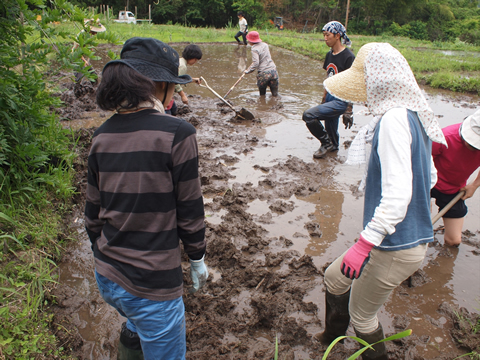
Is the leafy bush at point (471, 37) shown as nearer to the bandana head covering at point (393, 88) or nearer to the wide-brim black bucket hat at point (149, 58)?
the bandana head covering at point (393, 88)

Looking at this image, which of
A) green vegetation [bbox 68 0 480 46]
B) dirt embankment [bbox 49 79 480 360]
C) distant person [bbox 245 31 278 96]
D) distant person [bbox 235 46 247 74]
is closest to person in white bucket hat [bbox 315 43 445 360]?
dirt embankment [bbox 49 79 480 360]

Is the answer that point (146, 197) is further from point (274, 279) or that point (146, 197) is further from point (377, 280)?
point (274, 279)

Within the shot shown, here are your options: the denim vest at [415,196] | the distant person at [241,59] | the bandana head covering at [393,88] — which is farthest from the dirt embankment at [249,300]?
the distant person at [241,59]

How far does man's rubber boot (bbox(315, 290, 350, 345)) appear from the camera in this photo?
213 centimetres

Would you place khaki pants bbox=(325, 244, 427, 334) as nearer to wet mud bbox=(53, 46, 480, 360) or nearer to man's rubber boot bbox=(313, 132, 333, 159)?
wet mud bbox=(53, 46, 480, 360)

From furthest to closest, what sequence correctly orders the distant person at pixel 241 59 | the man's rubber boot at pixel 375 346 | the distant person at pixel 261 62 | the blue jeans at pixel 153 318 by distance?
the distant person at pixel 241 59 → the distant person at pixel 261 62 → the man's rubber boot at pixel 375 346 → the blue jeans at pixel 153 318

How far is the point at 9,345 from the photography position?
6.13 feet

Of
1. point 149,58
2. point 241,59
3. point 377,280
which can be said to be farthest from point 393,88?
point 241,59

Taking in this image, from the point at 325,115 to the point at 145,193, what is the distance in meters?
4.11

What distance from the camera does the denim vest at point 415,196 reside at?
Answer: 162 cm

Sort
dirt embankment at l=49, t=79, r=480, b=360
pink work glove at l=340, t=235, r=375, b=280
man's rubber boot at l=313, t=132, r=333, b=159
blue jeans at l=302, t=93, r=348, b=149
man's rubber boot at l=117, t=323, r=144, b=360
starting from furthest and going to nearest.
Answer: man's rubber boot at l=313, t=132, r=333, b=159 < blue jeans at l=302, t=93, r=348, b=149 < dirt embankment at l=49, t=79, r=480, b=360 < man's rubber boot at l=117, t=323, r=144, b=360 < pink work glove at l=340, t=235, r=375, b=280

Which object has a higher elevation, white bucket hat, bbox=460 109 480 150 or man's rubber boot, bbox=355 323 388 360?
white bucket hat, bbox=460 109 480 150

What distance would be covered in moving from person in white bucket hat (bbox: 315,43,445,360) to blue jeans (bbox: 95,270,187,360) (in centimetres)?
83

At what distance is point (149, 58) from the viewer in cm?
143
